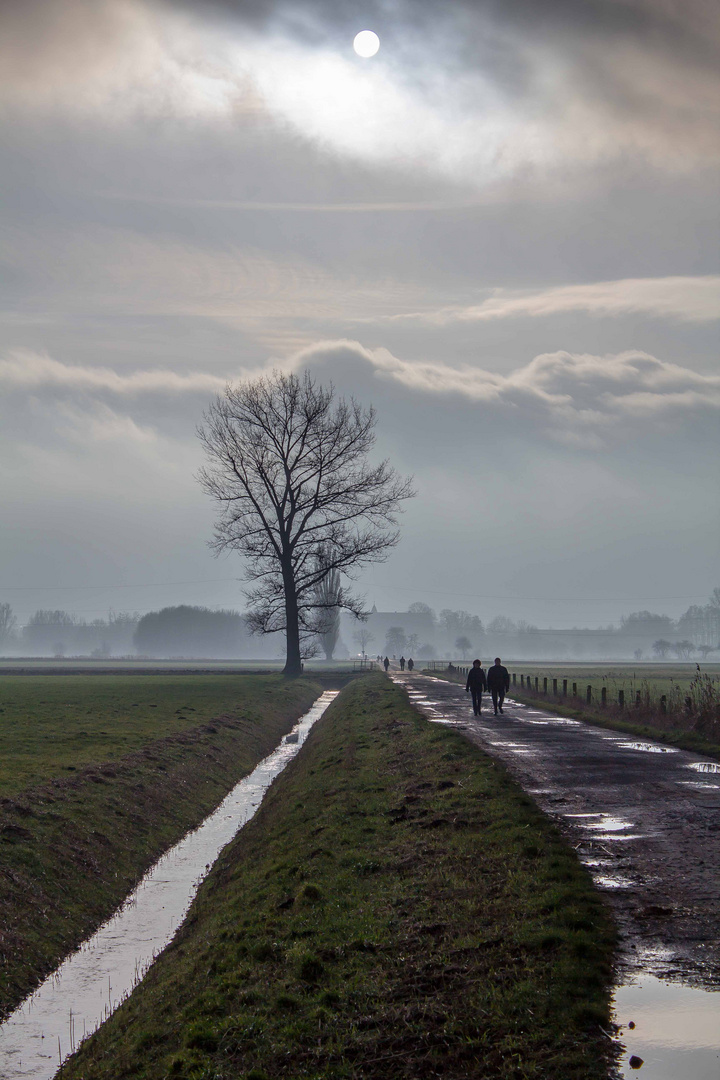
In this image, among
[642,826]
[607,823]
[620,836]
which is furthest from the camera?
[607,823]

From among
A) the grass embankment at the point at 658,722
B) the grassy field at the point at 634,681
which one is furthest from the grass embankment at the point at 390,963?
the grassy field at the point at 634,681

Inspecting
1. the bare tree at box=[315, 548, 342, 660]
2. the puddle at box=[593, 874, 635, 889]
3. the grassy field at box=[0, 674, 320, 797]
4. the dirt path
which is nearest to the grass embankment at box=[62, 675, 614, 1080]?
the puddle at box=[593, 874, 635, 889]

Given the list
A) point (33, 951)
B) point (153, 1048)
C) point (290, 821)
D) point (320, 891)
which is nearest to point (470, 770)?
point (290, 821)

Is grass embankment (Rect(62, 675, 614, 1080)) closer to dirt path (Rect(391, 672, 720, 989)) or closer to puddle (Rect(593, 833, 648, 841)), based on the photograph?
dirt path (Rect(391, 672, 720, 989))

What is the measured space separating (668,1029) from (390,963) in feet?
9.44

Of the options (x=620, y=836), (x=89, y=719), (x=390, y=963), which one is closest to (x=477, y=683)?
(x=89, y=719)

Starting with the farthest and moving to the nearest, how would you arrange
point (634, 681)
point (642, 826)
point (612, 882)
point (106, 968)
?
point (634, 681)
point (642, 826)
point (106, 968)
point (612, 882)

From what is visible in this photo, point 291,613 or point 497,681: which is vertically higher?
point 291,613

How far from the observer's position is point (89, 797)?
1984cm

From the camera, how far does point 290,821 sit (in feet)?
59.8

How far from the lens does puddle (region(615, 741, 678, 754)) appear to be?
914 inches

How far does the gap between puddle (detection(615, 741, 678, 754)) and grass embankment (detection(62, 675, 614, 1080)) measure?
27.4 ft

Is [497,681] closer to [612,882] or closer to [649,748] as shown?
[649,748]

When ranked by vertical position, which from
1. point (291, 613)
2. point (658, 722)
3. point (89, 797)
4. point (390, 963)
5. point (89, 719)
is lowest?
point (89, 797)
